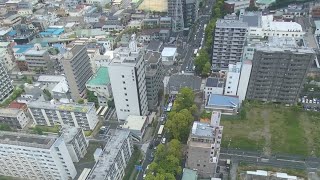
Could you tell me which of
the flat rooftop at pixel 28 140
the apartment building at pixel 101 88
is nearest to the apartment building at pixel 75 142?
the flat rooftop at pixel 28 140

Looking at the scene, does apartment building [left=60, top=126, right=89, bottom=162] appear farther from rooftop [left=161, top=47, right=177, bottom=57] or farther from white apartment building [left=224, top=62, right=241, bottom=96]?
rooftop [left=161, top=47, right=177, bottom=57]

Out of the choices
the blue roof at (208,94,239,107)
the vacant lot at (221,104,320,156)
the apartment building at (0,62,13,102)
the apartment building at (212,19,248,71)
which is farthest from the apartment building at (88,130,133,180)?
the apartment building at (0,62,13,102)

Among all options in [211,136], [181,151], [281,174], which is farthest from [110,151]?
[281,174]

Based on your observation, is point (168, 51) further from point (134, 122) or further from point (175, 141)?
point (175, 141)

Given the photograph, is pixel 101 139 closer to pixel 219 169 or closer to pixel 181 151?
pixel 181 151

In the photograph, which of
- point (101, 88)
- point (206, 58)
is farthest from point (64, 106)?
point (206, 58)

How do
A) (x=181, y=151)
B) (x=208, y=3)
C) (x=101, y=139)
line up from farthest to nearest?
(x=208, y=3) → (x=101, y=139) → (x=181, y=151)
